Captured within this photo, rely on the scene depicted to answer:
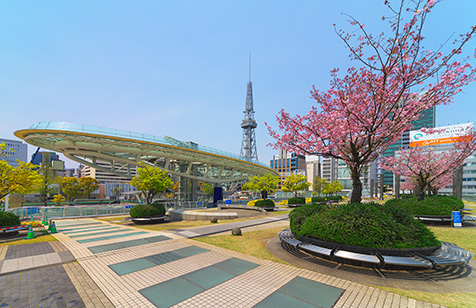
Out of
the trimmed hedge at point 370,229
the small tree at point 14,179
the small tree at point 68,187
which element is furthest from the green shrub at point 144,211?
the small tree at point 68,187

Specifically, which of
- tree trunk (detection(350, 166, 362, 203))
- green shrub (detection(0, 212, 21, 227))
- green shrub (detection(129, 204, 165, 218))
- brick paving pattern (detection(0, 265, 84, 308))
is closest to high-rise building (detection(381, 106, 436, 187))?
tree trunk (detection(350, 166, 362, 203))

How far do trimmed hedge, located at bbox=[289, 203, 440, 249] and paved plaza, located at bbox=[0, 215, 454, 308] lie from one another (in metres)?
1.33

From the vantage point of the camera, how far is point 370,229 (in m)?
6.56

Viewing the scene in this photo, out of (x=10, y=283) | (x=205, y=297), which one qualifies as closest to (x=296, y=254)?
(x=205, y=297)

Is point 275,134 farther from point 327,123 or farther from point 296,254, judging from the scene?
point 296,254

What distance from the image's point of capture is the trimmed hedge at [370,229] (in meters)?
6.44

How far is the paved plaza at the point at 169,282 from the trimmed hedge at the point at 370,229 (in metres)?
1.33

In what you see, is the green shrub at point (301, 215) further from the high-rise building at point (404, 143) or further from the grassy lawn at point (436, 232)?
the high-rise building at point (404, 143)

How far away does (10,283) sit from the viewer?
18.4 ft

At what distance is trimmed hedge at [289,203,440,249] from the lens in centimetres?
644

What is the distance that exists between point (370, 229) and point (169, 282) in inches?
245

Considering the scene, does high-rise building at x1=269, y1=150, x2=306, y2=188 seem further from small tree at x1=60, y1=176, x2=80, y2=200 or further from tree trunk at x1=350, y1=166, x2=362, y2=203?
tree trunk at x1=350, y1=166, x2=362, y2=203

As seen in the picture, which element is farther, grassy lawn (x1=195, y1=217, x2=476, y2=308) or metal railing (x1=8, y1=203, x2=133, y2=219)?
metal railing (x1=8, y1=203, x2=133, y2=219)

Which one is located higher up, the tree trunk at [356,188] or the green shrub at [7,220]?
the tree trunk at [356,188]
